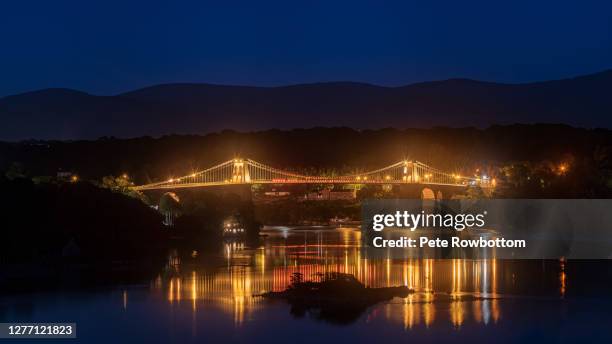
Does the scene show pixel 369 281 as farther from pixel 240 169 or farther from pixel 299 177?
pixel 240 169

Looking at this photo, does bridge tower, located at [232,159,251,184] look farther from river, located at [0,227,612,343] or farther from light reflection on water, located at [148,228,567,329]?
river, located at [0,227,612,343]

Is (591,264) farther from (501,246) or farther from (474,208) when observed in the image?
(474,208)

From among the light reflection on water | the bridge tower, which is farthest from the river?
the bridge tower

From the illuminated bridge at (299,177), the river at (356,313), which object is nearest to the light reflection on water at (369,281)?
the river at (356,313)

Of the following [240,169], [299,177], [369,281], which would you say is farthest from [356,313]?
[240,169]

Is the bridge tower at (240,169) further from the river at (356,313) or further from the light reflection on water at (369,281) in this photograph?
the river at (356,313)

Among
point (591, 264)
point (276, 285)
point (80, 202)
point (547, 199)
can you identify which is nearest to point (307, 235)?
point (547, 199)
